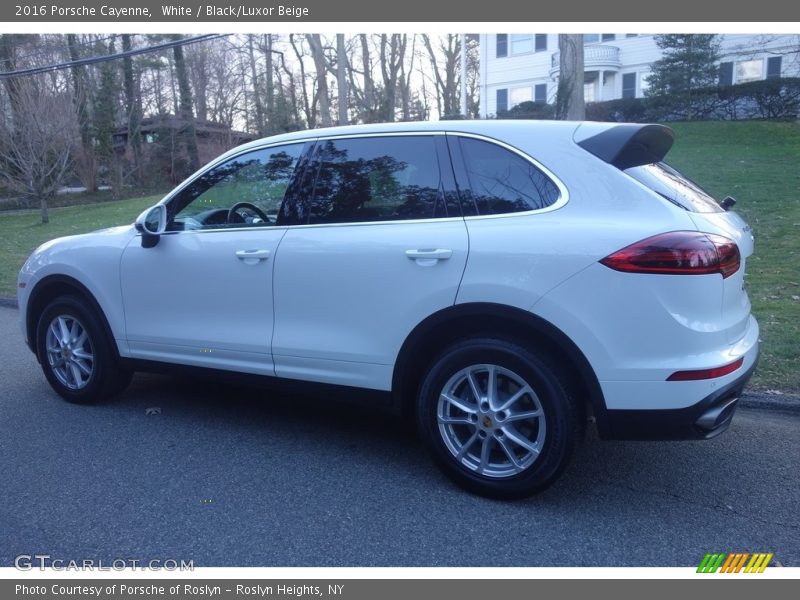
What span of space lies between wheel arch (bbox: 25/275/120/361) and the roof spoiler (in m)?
3.53

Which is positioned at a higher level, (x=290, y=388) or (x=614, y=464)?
(x=290, y=388)

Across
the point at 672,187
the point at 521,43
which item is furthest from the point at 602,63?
the point at 672,187

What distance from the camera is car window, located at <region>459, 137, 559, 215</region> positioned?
144 inches

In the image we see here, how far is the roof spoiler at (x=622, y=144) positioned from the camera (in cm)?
358

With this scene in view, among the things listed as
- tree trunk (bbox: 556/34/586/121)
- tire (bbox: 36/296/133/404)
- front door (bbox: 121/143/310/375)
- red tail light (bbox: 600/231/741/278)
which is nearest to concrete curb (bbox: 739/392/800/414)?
red tail light (bbox: 600/231/741/278)

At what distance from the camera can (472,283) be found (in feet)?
11.9

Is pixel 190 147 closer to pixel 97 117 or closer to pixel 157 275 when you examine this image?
pixel 97 117

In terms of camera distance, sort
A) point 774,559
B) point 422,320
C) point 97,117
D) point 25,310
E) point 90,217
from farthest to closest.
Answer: point 97,117 → point 90,217 → point 25,310 → point 422,320 → point 774,559

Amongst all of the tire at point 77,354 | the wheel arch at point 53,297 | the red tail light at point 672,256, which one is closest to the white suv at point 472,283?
the red tail light at point 672,256

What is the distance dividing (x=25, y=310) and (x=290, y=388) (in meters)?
2.55

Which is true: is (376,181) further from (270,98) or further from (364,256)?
(270,98)

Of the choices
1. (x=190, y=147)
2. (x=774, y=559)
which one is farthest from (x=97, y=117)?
(x=774, y=559)

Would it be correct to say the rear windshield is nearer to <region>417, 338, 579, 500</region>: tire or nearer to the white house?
<region>417, 338, 579, 500</region>: tire

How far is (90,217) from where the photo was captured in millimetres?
21438
